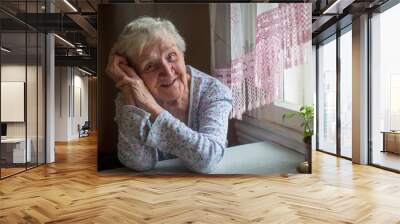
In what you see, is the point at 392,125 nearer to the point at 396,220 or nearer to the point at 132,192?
the point at 396,220

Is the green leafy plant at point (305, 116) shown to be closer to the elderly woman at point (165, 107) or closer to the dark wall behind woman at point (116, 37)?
the elderly woman at point (165, 107)

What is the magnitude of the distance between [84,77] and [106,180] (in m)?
13.3

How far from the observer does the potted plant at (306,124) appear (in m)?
6.44

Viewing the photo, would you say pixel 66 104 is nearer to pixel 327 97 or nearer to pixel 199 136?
pixel 327 97

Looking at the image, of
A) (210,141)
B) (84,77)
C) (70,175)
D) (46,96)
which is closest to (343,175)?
(210,141)

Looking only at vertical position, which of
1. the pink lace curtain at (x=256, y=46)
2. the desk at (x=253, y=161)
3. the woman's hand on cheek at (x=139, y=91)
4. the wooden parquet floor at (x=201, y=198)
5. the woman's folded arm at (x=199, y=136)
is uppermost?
the pink lace curtain at (x=256, y=46)

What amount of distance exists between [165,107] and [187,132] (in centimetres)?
57

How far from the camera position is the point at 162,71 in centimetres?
641

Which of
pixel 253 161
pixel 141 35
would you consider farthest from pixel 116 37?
pixel 253 161

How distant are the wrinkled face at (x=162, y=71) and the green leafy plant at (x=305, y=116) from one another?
5.96 feet

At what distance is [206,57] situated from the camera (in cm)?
653

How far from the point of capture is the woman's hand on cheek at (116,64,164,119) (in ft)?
20.9

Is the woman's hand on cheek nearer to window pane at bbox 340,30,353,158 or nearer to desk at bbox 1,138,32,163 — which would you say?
desk at bbox 1,138,32,163

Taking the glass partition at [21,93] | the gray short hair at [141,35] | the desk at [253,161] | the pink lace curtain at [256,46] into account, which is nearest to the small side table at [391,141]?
the desk at [253,161]
